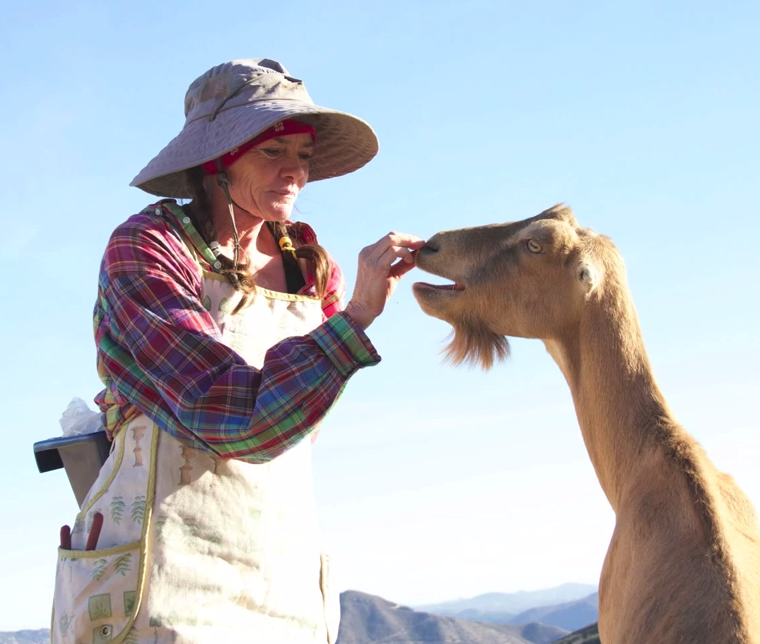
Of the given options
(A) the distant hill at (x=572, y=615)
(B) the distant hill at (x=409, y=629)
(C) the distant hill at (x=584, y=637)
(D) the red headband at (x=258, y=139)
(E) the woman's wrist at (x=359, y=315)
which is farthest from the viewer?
(A) the distant hill at (x=572, y=615)

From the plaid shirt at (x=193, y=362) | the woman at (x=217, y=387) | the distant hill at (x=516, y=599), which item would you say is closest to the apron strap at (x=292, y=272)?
the woman at (x=217, y=387)

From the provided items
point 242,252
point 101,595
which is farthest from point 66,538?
point 242,252

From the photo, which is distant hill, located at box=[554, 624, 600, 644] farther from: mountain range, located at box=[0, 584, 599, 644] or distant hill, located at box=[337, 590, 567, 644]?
distant hill, located at box=[337, 590, 567, 644]

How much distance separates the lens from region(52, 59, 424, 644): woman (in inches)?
150

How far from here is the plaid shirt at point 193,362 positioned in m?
3.73

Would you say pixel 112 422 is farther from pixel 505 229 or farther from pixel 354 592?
pixel 354 592

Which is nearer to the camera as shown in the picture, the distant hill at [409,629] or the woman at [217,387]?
the woman at [217,387]

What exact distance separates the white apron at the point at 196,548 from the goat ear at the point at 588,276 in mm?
1570

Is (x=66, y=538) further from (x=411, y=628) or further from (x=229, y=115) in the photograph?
(x=411, y=628)

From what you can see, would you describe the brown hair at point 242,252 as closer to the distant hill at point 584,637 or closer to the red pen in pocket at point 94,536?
the red pen in pocket at point 94,536

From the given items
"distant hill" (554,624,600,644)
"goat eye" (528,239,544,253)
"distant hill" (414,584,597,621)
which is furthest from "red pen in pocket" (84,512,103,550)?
"distant hill" (414,584,597,621)

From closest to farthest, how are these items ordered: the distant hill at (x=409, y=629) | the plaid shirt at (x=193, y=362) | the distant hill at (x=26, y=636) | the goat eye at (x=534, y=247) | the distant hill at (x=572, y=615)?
the plaid shirt at (x=193, y=362)
the goat eye at (x=534, y=247)
the distant hill at (x=409, y=629)
the distant hill at (x=26, y=636)
the distant hill at (x=572, y=615)

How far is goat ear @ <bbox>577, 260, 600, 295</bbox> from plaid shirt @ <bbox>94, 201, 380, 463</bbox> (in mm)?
1550

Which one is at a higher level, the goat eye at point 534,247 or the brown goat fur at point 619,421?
the goat eye at point 534,247
